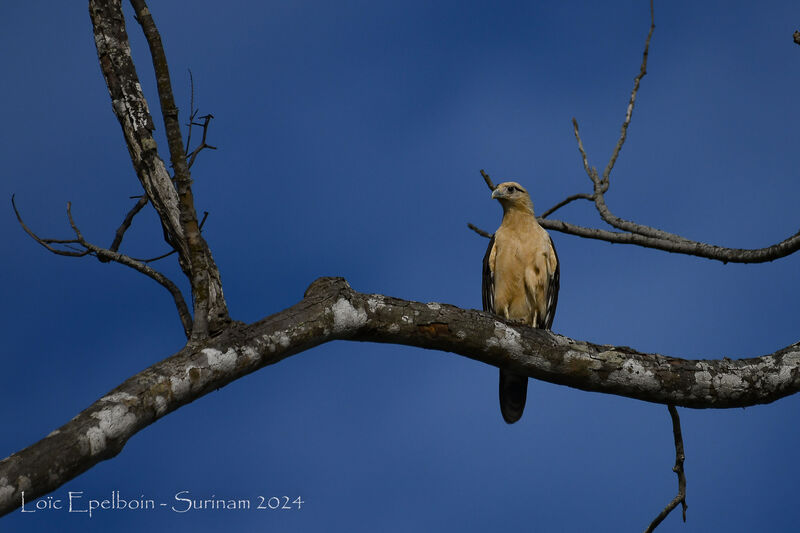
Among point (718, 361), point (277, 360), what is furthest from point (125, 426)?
point (718, 361)

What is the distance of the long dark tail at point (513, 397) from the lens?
689 cm

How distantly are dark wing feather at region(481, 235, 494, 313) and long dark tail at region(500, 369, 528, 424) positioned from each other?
34.3 inches

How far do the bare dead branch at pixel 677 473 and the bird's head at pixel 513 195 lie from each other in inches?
114

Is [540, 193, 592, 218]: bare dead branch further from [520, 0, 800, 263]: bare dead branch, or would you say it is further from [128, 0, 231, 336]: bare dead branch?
[128, 0, 231, 336]: bare dead branch

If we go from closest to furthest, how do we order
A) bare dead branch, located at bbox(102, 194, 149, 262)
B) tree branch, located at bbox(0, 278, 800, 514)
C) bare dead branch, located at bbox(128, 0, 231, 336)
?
tree branch, located at bbox(0, 278, 800, 514), bare dead branch, located at bbox(128, 0, 231, 336), bare dead branch, located at bbox(102, 194, 149, 262)

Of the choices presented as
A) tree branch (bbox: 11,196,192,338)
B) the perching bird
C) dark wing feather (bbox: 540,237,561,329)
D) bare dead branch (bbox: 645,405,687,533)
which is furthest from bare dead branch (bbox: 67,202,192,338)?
dark wing feather (bbox: 540,237,561,329)

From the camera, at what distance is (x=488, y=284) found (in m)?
7.59

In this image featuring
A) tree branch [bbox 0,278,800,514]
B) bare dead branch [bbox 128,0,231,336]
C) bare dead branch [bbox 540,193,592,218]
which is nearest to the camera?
tree branch [bbox 0,278,800,514]

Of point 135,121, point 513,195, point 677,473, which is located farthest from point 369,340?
point 513,195

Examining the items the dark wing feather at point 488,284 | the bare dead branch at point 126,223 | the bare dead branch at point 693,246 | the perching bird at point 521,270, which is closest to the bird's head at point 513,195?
the perching bird at point 521,270

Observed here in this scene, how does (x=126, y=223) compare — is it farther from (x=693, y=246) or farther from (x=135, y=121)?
(x=693, y=246)

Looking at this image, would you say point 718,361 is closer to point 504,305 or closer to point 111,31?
point 504,305

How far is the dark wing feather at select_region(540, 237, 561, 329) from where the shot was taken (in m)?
7.54

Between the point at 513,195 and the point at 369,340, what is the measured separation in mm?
3552
